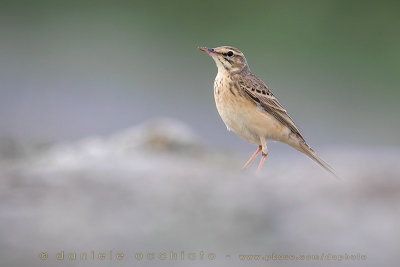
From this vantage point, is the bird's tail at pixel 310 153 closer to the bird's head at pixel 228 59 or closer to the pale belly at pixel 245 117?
the pale belly at pixel 245 117

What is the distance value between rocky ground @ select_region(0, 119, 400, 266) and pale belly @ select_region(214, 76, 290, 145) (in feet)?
8.56

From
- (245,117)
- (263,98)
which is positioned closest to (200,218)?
(245,117)

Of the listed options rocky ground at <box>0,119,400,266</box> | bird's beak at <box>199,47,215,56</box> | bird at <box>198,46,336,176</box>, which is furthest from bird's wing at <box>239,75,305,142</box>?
rocky ground at <box>0,119,400,266</box>

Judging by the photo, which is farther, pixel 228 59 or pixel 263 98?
pixel 228 59

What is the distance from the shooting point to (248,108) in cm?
934

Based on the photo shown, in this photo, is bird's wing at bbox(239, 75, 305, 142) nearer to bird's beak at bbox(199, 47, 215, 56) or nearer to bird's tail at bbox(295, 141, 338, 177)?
bird's tail at bbox(295, 141, 338, 177)

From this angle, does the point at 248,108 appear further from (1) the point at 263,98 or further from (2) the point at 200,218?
(2) the point at 200,218

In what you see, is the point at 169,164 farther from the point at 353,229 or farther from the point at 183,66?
the point at 183,66

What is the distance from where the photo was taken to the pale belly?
9258mm

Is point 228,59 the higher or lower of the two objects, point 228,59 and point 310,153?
the higher

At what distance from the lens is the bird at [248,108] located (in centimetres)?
930

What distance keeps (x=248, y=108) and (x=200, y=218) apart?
430 cm

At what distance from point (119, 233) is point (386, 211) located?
1.88m

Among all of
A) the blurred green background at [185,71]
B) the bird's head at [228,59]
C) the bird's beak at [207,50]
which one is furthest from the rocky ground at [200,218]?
the blurred green background at [185,71]
